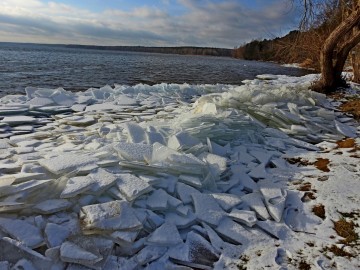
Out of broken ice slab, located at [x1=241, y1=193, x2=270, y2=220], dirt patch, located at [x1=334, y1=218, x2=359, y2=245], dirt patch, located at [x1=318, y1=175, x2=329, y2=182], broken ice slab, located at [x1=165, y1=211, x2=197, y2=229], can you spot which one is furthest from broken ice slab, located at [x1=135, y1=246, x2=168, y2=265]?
dirt patch, located at [x1=318, y1=175, x2=329, y2=182]

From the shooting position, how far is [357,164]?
360 centimetres

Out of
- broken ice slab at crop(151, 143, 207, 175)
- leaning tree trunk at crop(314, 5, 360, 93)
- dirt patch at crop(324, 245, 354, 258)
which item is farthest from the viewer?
leaning tree trunk at crop(314, 5, 360, 93)

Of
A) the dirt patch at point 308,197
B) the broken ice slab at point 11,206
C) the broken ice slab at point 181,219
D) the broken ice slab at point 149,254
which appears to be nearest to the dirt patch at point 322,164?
the dirt patch at point 308,197

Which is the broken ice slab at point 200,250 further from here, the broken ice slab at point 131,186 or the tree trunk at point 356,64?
the tree trunk at point 356,64

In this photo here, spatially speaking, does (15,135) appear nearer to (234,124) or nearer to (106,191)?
(106,191)

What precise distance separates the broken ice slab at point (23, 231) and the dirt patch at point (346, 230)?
2.19 m

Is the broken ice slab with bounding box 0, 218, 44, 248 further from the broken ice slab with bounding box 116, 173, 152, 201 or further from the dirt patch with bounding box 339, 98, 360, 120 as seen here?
the dirt patch with bounding box 339, 98, 360, 120

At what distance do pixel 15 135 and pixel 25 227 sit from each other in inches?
99.5

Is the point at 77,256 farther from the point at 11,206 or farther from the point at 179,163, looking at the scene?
the point at 179,163

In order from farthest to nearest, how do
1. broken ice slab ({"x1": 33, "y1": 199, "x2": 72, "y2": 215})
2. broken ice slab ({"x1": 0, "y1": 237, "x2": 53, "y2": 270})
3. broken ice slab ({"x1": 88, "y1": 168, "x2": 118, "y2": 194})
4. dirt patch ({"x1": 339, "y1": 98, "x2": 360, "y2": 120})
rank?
1. dirt patch ({"x1": 339, "y1": 98, "x2": 360, "y2": 120})
2. broken ice slab ({"x1": 88, "y1": 168, "x2": 118, "y2": 194})
3. broken ice slab ({"x1": 33, "y1": 199, "x2": 72, "y2": 215})
4. broken ice slab ({"x1": 0, "y1": 237, "x2": 53, "y2": 270})

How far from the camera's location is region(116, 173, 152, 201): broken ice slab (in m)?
2.53

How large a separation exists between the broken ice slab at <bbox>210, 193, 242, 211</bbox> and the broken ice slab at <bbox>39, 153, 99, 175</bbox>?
118 centimetres

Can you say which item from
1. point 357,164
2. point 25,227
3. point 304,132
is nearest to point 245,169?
point 357,164

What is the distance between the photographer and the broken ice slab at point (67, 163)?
276 cm
